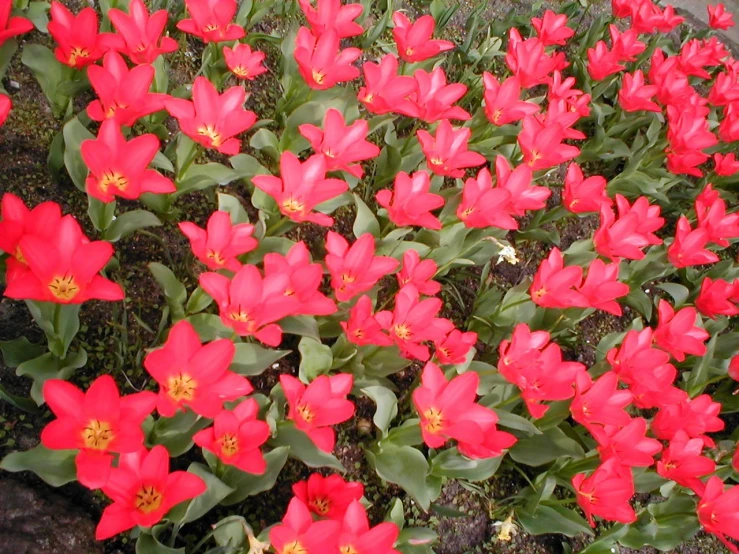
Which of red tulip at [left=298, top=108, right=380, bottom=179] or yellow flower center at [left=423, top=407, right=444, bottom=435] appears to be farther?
red tulip at [left=298, top=108, right=380, bottom=179]

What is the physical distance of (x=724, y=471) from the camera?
5.77ft

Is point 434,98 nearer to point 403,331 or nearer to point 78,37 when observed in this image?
point 403,331

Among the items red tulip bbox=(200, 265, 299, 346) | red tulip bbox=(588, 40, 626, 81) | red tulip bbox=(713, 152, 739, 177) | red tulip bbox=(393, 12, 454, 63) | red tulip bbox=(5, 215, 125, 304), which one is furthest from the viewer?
red tulip bbox=(588, 40, 626, 81)

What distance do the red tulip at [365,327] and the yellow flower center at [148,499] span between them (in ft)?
1.64

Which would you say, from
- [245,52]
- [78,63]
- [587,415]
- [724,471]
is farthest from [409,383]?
[78,63]

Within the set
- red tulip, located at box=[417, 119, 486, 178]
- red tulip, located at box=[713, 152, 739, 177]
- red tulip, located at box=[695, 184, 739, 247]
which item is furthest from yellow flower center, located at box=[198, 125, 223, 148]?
red tulip, located at box=[713, 152, 739, 177]

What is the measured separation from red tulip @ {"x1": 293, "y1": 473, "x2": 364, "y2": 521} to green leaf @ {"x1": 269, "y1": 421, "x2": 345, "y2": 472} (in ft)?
0.10

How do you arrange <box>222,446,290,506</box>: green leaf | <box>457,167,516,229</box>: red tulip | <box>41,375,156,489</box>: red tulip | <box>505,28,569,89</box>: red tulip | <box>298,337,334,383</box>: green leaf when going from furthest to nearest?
1. <box>505,28,569,89</box>: red tulip
2. <box>457,167,516,229</box>: red tulip
3. <box>298,337,334,383</box>: green leaf
4. <box>222,446,290,506</box>: green leaf
5. <box>41,375,156,489</box>: red tulip

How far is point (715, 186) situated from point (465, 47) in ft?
3.96

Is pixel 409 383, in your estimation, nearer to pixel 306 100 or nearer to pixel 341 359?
pixel 341 359

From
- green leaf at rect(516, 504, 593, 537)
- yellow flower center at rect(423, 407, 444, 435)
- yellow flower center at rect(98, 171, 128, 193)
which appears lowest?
green leaf at rect(516, 504, 593, 537)

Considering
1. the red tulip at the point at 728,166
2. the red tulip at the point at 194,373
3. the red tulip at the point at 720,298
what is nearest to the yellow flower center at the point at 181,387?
the red tulip at the point at 194,373

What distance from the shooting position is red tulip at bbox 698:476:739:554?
144cm

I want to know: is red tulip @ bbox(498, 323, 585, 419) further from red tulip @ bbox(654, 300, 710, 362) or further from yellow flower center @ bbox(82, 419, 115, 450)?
yellow flower center @ bbox(82, 419, 115, 450)
